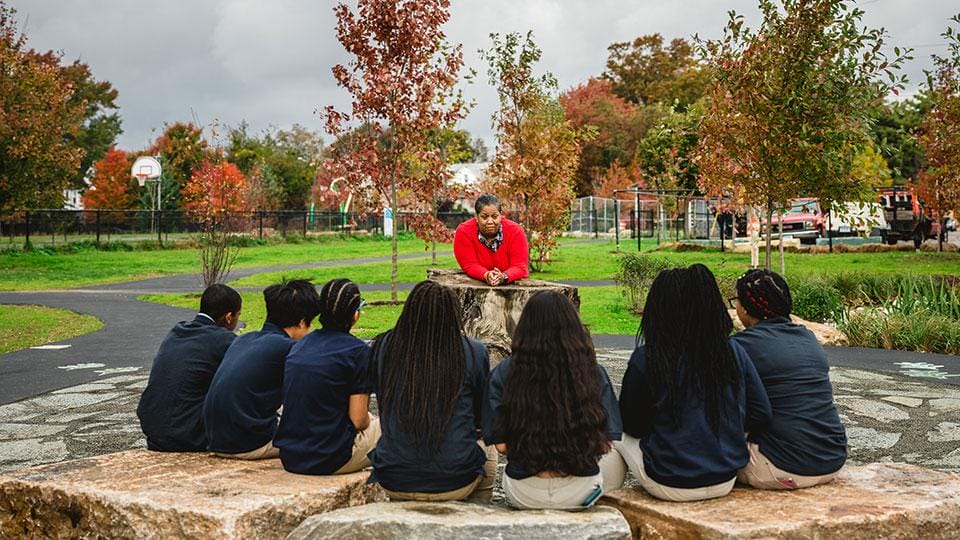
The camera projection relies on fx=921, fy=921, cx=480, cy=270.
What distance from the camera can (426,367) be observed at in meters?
4.39

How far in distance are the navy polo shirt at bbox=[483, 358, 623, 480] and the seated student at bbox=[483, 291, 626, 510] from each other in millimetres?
15

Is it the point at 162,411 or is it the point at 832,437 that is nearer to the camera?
the point at 832,437

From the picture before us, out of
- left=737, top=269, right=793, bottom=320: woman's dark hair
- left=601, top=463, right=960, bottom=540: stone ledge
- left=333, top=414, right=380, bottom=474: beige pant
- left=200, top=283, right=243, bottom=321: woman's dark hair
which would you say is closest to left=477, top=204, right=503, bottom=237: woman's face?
left=200, top=283, right=243, bottom=321: woman's dark hair

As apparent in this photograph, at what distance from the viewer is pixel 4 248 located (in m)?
33.9

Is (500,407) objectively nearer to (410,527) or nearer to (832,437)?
(410,527)

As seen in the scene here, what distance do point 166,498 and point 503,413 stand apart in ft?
5.30

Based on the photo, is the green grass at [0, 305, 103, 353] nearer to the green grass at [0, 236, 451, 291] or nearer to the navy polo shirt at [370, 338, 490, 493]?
the green grass at [0, 236, 451, 291]

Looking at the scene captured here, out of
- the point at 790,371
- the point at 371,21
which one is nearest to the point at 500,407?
the point at 790,371

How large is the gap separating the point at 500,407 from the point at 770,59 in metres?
10.8

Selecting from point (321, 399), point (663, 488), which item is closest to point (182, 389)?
point (321, 399)

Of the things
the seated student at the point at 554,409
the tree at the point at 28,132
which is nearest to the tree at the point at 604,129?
the tree at the point at 28,132

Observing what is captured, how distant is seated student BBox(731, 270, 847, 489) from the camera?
459cm

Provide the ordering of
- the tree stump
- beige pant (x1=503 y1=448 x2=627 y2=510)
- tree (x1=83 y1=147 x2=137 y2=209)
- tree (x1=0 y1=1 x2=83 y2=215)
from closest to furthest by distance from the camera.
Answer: beige pant (x1=503 y1=448 x2=627 y2=510)
the tree stump
tree (x1=0 y1=1 x2=83 y2=215)
tree (x1=83 y1=147 x2=137 y2=209)

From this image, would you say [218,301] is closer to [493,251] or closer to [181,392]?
[181,392]
